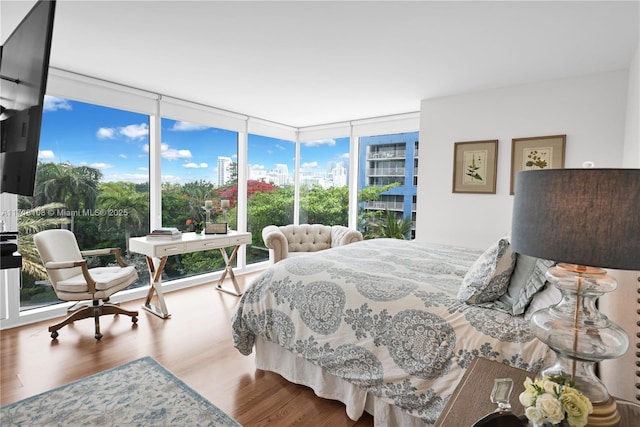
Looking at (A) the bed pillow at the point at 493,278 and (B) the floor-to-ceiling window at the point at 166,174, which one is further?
(B) the floor-to-ceiling window at the point at 166,174

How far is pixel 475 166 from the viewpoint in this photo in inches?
158

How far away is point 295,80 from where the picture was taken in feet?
11.7

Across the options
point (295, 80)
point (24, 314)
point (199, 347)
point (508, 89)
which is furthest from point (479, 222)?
point (24, 314)

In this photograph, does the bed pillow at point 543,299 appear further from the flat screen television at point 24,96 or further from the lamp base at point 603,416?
the flat screen television at point 24,96

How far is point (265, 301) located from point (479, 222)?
2.80m

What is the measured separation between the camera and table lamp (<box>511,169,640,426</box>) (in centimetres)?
78

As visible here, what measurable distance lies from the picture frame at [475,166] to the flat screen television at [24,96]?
3.87 metres

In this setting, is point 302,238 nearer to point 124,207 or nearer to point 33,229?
point 124,207

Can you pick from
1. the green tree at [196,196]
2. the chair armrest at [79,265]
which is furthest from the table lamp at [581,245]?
the green tree at [196,196]

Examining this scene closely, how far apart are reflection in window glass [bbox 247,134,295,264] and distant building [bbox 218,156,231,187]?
0.39 meters

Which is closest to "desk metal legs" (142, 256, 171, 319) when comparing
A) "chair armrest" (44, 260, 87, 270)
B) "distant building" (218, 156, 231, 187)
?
"chair armrest" (44, 260, 87, 270)

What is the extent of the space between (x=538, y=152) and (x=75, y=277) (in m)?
4.79

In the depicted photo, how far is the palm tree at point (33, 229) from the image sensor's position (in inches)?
133

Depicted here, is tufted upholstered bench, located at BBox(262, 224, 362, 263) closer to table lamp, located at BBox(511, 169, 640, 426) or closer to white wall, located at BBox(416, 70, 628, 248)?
white wall, located at BBox(416, 70, 628, 248)
